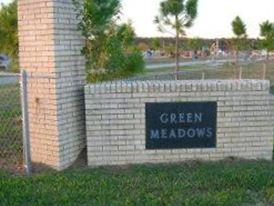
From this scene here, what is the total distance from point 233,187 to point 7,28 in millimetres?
7565

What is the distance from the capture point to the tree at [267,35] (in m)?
29.4

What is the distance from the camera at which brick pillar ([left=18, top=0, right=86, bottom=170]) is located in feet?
23.0

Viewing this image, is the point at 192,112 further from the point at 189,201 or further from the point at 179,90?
the point at 189,201

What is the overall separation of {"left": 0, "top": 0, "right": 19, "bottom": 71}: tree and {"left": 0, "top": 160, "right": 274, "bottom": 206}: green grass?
587 centimetres

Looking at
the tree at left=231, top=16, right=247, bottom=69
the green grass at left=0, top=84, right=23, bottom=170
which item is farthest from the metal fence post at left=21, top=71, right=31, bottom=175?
the tree at left=231, top=16, right=247, bottom=69

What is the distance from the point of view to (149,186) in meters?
6.32

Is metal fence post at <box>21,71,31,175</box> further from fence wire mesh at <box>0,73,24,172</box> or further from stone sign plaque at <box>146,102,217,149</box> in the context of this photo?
stone sign plaque at <box>146,102,217,149</box>

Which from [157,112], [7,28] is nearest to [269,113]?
[157,112]

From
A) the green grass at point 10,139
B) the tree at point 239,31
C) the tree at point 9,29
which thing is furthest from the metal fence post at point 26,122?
the tree at point 239,31

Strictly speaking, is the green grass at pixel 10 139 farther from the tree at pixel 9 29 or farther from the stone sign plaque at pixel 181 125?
the stone sign plaque at pixel 181 125

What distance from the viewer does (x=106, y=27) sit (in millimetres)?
8914

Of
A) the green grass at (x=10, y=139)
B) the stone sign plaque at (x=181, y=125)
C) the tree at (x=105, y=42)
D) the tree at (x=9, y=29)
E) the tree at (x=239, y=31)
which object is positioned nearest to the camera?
the stone sign plaque at (x=181, y=125)

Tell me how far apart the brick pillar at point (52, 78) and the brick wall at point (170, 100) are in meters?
0.27

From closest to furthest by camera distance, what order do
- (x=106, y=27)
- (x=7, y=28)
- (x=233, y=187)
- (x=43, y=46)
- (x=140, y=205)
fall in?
1. (x=140, y=205)
2. (x=233, y=187)
3. (x=43, y=46)
4. (x=106, y=27)
5. (x=7, y=28)
